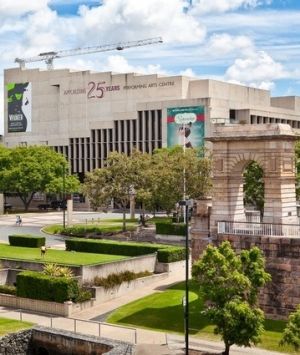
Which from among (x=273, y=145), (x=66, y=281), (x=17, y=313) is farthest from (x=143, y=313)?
(x=273, y=145)

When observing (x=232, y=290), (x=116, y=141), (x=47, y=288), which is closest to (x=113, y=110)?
(x=116, y=141)

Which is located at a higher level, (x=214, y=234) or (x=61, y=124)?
(x=61, y=124)

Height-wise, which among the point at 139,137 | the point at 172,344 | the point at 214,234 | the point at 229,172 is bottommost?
the point at 172,344

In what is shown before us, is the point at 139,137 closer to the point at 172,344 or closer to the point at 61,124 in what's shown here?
the point at 61,124

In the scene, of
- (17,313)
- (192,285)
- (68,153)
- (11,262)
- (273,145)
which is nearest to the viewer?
(273,145)

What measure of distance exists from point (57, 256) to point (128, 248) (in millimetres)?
5516

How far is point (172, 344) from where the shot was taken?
3228 cm

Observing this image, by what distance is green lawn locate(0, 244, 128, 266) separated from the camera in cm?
4878

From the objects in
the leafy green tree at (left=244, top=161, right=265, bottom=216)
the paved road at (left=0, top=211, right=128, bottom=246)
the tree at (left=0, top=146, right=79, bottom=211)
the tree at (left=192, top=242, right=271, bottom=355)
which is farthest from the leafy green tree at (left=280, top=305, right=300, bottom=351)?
the tree at (left=0, top=146, right=79, bottom=211)

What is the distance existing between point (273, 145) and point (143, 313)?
11.6 m

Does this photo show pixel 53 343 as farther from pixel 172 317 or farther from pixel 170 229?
pixel 170 229

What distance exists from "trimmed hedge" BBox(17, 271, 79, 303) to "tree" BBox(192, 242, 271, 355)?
11.8 meters

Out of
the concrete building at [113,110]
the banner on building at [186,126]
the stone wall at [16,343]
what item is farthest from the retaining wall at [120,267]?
the concrete building at [113,110]

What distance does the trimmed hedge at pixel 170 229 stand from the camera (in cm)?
6562
